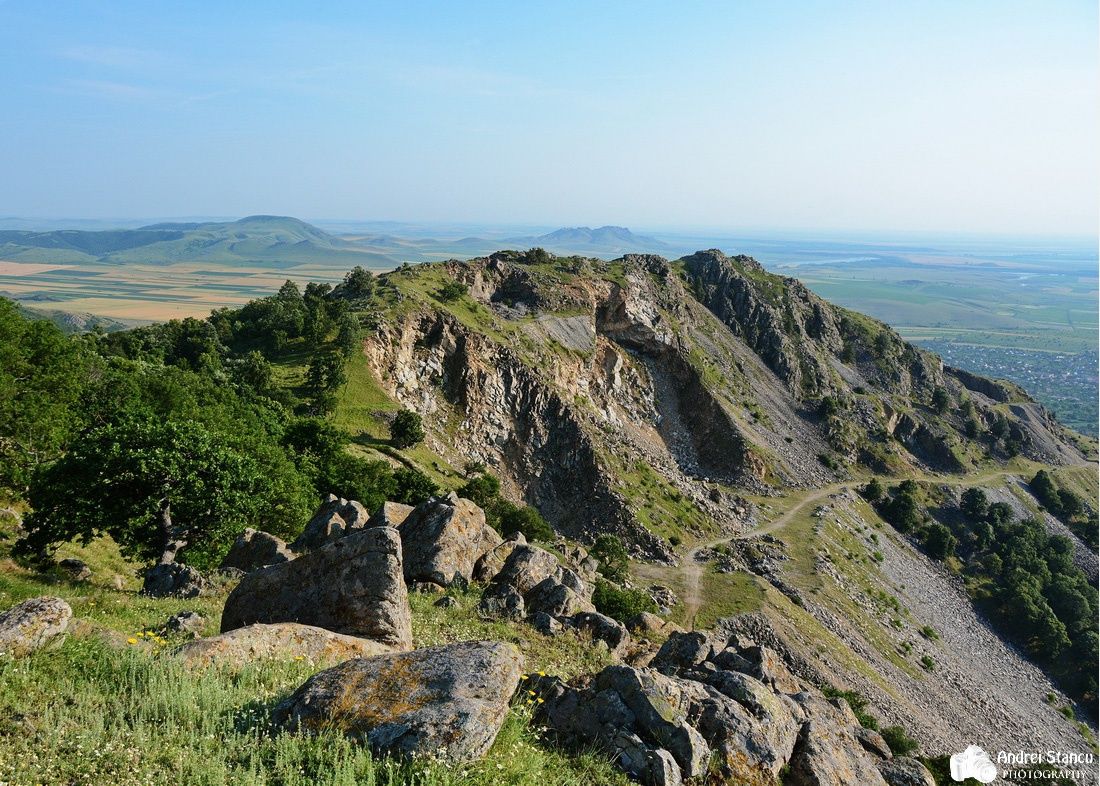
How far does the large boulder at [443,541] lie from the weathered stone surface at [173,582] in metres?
7.76

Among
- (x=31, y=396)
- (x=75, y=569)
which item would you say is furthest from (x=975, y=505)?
(x=31, y=396)

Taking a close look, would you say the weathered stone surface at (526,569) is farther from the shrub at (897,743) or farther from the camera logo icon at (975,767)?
the shrub at (897,743)

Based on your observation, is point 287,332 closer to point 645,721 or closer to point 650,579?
point 650,579

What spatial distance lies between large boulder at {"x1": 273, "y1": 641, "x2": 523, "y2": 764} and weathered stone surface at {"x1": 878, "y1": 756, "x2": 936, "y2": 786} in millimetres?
14818

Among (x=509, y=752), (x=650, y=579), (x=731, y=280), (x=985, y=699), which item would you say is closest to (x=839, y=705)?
(x=509, y=752)

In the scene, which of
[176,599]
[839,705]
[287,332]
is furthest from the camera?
[287,332]

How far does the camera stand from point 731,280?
500 ft

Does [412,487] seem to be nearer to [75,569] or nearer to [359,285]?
[75,569]

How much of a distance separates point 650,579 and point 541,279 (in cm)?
6350

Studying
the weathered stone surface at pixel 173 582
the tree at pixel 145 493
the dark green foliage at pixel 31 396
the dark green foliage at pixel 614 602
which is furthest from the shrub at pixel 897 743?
the dark green foliage at pixel 31 396

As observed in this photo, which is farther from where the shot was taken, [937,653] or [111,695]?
[937,653]

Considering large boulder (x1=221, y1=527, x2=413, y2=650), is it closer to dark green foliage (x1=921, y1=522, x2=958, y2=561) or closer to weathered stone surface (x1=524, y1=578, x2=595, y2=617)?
weathered stone surface (x1=524, y1=578, x2=595, y2=617)

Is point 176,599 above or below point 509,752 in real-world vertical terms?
below

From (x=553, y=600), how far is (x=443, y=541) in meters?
5.42
